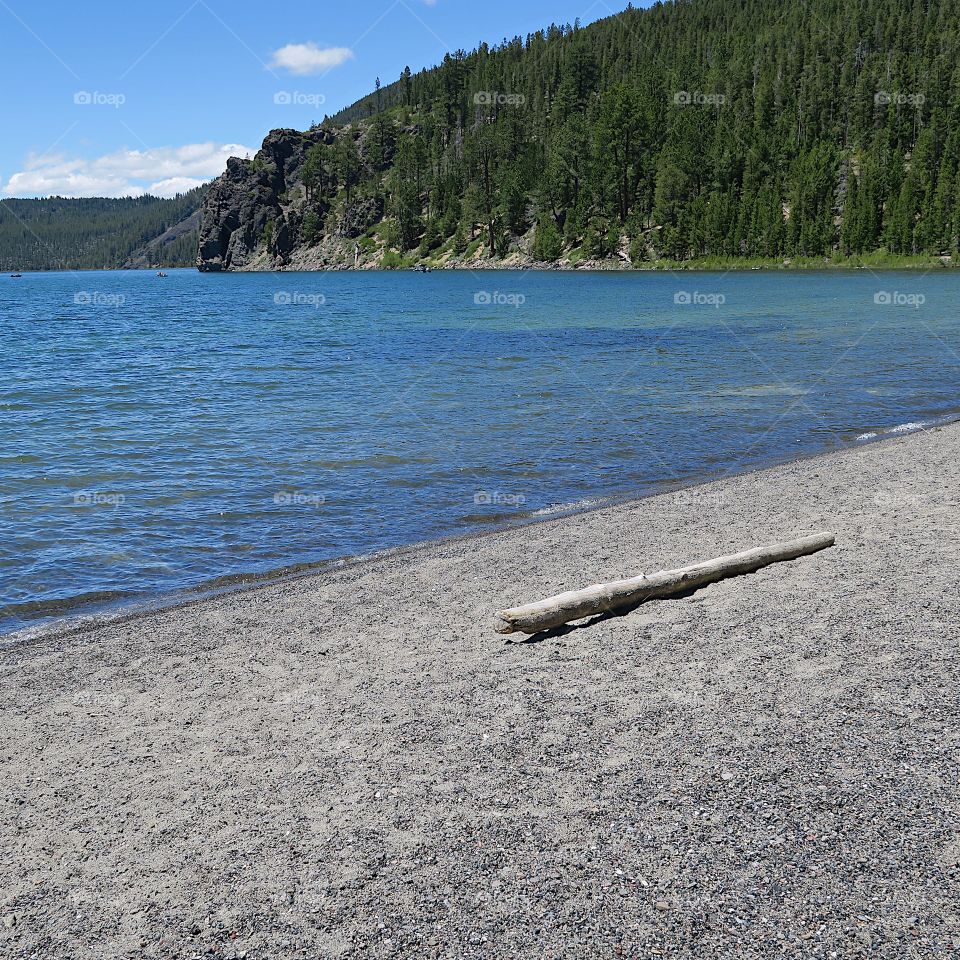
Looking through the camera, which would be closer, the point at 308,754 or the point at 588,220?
the point at 308,754

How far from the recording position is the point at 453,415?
25.8 m

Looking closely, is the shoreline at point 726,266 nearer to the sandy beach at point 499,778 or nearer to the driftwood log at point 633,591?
the driftwood log at point 633,591

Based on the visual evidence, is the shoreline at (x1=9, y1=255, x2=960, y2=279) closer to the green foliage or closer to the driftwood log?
the green foliage

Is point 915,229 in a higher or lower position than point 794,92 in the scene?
lower

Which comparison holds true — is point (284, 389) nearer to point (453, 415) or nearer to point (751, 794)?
point (453, 415)

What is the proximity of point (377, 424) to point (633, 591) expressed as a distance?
52.1ft

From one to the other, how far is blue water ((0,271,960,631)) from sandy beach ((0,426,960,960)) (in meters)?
4.00

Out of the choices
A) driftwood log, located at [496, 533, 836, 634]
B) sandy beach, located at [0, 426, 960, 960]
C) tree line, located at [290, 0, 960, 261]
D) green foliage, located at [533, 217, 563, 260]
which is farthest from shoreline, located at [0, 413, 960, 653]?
green foliage, located at [533, 217, 563, 260]

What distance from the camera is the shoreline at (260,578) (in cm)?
1129

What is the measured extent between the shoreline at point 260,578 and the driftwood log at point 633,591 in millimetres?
4266

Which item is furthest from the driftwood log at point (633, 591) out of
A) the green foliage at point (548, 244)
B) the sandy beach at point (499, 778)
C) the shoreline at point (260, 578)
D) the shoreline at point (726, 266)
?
the green foliage at point (548, 244)

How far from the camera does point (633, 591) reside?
980cm

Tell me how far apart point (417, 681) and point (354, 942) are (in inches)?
143

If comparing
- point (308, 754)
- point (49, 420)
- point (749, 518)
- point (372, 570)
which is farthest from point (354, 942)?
point (49, 420)
